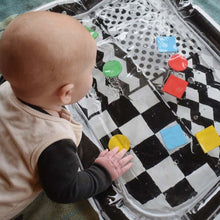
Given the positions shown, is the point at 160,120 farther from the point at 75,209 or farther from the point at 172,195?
the point at 75,209

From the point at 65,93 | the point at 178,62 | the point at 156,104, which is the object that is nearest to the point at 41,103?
the point at 65,93

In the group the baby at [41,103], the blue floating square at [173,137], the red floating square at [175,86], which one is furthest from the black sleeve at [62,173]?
the red floating square at [175,86]

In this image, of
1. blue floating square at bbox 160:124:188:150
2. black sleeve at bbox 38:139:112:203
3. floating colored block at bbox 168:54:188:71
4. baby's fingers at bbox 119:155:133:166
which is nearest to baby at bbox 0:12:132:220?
black sleeve at bbox 38:139:112:203

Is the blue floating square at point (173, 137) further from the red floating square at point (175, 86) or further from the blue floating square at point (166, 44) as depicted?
the blue floating square at point (166, 44)

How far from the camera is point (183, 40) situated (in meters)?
0.80

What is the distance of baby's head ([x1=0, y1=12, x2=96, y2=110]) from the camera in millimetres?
394

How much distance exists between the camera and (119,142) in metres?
0.68

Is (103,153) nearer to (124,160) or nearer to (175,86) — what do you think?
(124,160)

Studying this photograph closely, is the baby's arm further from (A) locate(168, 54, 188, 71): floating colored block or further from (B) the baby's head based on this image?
(A) locate(168, 54, 188, 71): floating colored block

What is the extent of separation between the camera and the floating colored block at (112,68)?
2.47ft

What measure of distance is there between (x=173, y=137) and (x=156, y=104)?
0.34 feet

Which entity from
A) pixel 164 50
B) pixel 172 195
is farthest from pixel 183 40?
pixel 172 195

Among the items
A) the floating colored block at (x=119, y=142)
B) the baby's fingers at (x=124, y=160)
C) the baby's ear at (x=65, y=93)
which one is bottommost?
the baby's fingers at (x=124, y=160)

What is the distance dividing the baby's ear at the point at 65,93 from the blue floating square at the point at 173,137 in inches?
11.9
